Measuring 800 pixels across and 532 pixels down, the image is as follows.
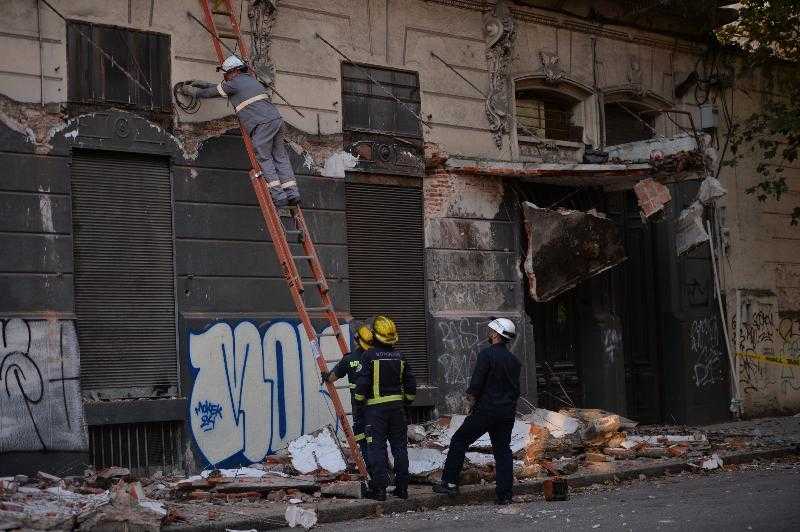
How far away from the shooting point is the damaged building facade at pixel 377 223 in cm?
1234

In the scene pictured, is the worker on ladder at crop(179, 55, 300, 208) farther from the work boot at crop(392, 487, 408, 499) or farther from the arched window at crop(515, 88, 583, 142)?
the arched window at crop(515, 88, 583, 142)

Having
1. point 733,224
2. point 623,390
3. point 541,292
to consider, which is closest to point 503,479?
point 541,292

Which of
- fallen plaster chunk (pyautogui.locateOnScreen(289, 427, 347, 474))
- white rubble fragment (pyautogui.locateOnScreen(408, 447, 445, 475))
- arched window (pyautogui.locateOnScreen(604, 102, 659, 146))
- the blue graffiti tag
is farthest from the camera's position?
arched window (pyautogui.locateOnScreen(604, 102, 659, 146))

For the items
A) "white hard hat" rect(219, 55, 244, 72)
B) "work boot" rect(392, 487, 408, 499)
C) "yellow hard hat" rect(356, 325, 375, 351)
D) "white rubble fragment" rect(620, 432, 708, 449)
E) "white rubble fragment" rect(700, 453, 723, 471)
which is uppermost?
"white hard hat" rect(219, 55, 244, 72)

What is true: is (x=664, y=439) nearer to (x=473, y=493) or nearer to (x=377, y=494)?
(x=473, y=493)

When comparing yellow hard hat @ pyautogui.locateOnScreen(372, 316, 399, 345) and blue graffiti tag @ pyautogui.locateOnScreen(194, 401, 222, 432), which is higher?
yellow hard hat @ pyautogui.locateOnScreen(372, 316, 399, 345)

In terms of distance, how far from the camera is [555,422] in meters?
15.1

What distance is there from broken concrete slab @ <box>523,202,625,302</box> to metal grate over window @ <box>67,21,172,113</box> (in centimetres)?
571

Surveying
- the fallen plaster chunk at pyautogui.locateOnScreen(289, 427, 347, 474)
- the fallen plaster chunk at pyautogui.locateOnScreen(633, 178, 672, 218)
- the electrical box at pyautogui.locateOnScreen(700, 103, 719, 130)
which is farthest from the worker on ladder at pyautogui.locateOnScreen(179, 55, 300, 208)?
the electrical box at pyautogui.locateOnScreen(700, 103, 719, 130)

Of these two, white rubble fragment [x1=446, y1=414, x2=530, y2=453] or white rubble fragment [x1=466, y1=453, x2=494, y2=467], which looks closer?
white rubble fragment [x1=466, y1=453, x2=494, y2=467]

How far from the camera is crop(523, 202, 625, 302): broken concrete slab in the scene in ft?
53.9

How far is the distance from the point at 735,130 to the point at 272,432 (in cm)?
1020

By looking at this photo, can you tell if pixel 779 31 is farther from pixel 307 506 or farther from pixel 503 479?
pixel 307 506

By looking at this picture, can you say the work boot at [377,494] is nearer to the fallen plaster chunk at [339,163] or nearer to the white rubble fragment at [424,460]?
the white rubble fragment at [424,460]
